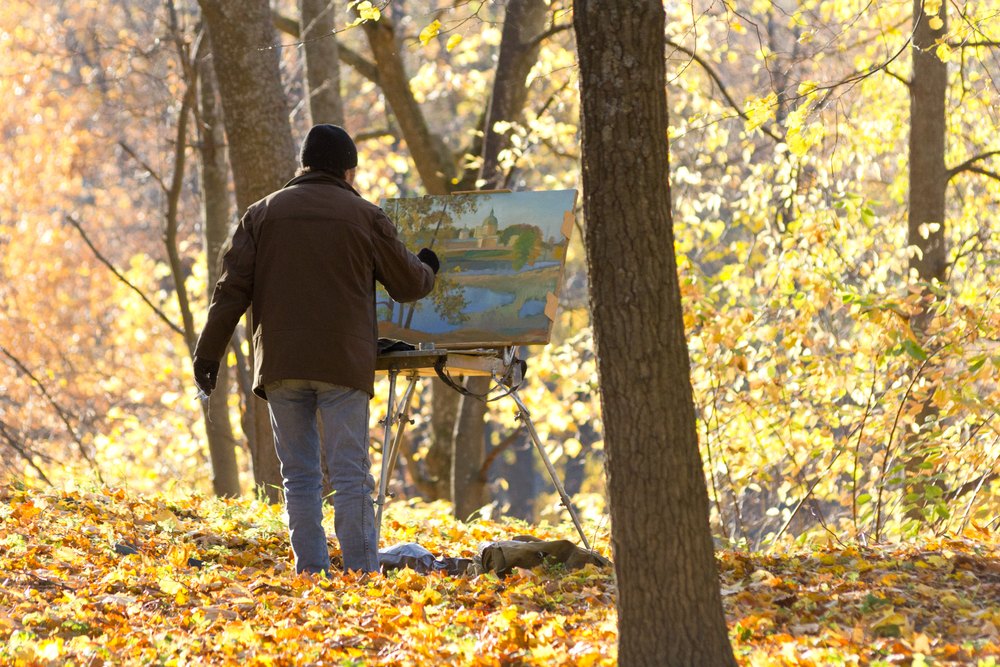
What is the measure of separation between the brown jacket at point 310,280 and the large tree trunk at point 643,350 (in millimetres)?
1750

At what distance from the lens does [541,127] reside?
Answer: 32.7 feet

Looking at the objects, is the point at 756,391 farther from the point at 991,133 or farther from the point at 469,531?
the point at 991,133

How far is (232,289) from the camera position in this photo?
488 cm

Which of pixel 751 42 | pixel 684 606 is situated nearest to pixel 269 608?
pixel 684 606

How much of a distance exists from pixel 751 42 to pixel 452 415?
10.3m

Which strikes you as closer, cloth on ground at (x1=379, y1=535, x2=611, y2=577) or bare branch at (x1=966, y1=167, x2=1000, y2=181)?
cloth on ground at (x1=379, y1=535, x2=611, y2=577)

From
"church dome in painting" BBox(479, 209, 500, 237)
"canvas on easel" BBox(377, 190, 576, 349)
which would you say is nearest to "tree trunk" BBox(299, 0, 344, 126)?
"canvas on easel" BBox(377, 190, 576, 349)

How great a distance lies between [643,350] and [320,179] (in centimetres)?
219

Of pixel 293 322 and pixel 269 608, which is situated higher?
pixel 293 322

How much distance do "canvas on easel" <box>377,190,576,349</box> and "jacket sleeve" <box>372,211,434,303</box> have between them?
0.63m

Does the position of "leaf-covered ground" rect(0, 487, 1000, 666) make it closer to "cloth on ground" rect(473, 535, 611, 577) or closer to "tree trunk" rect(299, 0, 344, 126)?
"cloth on ground" rect(473, 535, 611, 577)

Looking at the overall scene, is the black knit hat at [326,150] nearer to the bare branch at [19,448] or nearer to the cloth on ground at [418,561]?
the cloth on ground at [418,561]

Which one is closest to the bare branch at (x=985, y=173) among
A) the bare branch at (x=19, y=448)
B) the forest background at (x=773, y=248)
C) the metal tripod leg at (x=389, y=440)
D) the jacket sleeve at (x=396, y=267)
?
the forest background at (x=773, y=248)

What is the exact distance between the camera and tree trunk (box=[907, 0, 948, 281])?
8.53 metres
